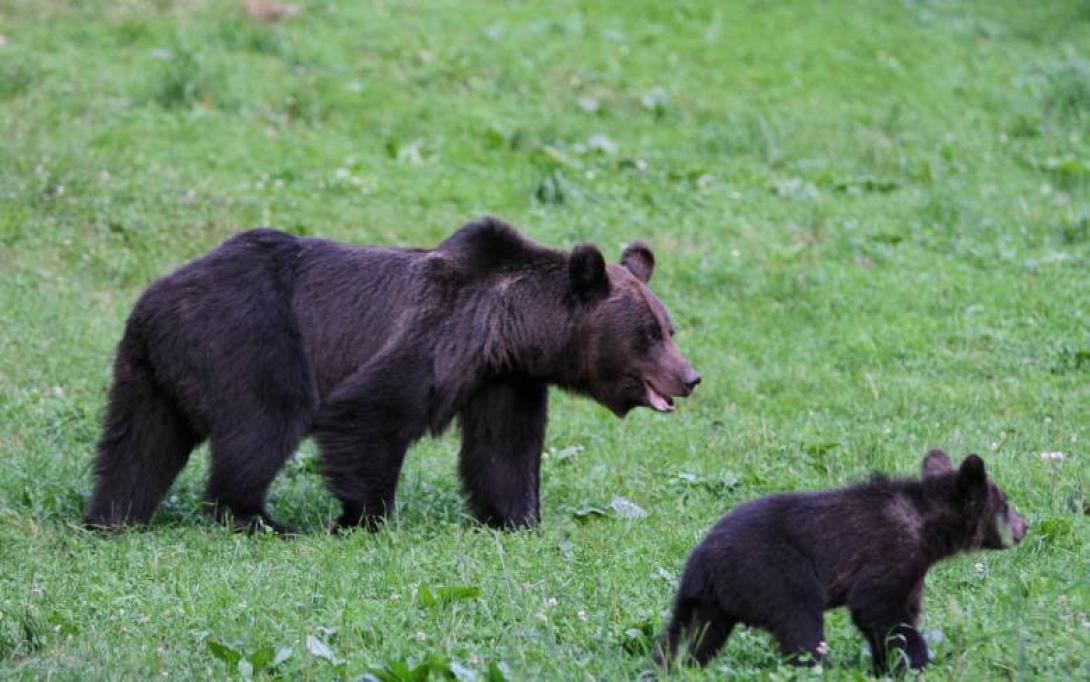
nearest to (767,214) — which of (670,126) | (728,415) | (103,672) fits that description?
(670,126)

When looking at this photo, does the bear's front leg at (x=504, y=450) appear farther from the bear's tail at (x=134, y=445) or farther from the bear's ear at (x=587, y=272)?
the bear's tail at (x=134, y=445)

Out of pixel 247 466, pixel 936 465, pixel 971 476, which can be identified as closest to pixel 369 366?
pixel 247 466

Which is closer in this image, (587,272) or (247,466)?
(247,466)

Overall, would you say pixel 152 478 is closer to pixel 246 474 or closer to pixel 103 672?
pixel 246 474

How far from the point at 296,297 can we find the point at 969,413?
4631mm

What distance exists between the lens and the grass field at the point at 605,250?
7.18 metres

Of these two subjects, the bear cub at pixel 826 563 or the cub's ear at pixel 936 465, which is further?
the cub's ear at pixel 936 465

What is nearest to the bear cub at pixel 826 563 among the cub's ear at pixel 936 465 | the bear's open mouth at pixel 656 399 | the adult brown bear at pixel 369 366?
the cub's ear at pixel 936 465

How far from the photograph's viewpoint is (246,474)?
938 centimetres

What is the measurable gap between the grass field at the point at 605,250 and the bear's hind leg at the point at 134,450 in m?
0.27

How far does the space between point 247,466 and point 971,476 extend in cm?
433

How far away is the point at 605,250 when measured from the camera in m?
14.8

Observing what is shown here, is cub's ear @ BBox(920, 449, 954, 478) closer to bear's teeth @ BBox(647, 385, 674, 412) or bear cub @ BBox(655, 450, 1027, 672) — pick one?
bear cub @ BBox(655, 450, 1027, 672)

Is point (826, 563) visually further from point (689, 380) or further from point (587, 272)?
point (587, 272)
